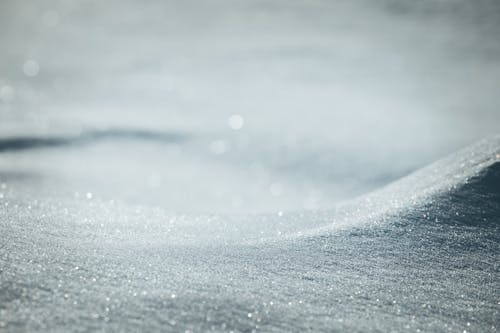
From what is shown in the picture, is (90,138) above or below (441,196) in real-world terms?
above

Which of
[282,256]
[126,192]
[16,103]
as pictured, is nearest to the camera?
[282,256]

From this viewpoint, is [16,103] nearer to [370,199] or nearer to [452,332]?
[370,199]

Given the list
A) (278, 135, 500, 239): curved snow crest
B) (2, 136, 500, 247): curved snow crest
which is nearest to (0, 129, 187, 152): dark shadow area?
(2, 136, 500, 247): curved snow crest

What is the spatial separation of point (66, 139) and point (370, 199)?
221 cm

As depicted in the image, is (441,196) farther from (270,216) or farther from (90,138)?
(90,138)

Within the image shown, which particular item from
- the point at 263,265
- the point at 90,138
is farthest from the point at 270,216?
the point at 90,138

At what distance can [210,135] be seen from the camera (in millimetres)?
3480

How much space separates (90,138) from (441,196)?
8.03 ft

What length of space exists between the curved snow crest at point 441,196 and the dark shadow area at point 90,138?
190 cm

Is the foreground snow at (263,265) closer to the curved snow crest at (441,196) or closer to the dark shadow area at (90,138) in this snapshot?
the curved snow crest at (441,196)

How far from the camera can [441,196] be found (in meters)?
1.51

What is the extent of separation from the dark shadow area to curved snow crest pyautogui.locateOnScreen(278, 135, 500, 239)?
190cm

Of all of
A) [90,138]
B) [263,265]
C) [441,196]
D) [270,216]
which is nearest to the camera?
[263,265]

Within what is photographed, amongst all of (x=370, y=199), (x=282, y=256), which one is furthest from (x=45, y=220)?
(x=370, y=199)
